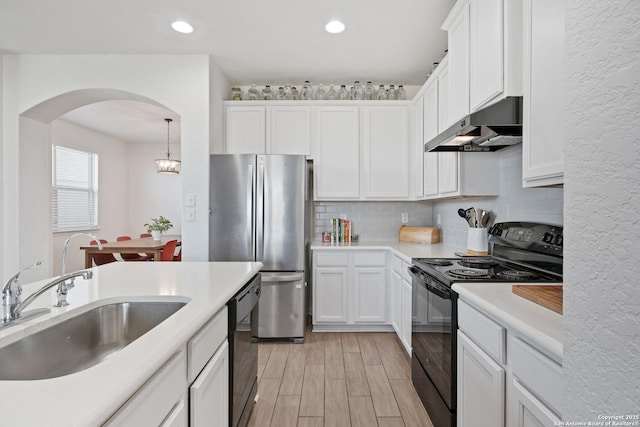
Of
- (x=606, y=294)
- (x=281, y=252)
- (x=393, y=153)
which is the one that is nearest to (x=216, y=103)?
(x=281, y=252)

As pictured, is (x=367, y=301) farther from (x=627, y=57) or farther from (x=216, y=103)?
(x=627, y=57)

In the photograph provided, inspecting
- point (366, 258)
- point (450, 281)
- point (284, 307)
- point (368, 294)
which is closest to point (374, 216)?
point (366, 258)

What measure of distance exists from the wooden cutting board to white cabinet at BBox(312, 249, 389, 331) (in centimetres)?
205

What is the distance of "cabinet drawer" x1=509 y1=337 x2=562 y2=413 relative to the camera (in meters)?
0.90

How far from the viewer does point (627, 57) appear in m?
0.48

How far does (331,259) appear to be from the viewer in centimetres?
338

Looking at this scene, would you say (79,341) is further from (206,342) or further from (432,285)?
(432,285)

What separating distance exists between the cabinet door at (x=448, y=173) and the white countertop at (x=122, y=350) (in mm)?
1628

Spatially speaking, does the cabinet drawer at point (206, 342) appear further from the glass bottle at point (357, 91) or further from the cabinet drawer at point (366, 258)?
the glass bottle at point (357, 91)

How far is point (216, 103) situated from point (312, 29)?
1.27 metres

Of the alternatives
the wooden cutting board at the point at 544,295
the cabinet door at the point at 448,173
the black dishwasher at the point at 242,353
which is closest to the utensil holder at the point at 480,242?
the cabinet door at the point at 448,173

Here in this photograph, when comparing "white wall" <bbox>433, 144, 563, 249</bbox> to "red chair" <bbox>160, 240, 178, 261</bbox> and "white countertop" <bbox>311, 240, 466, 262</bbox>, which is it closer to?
"white countertop" <bbox>311, 240, 466, 262</bbox>

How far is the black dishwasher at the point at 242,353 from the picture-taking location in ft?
5.01

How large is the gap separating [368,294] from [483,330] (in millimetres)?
2093
